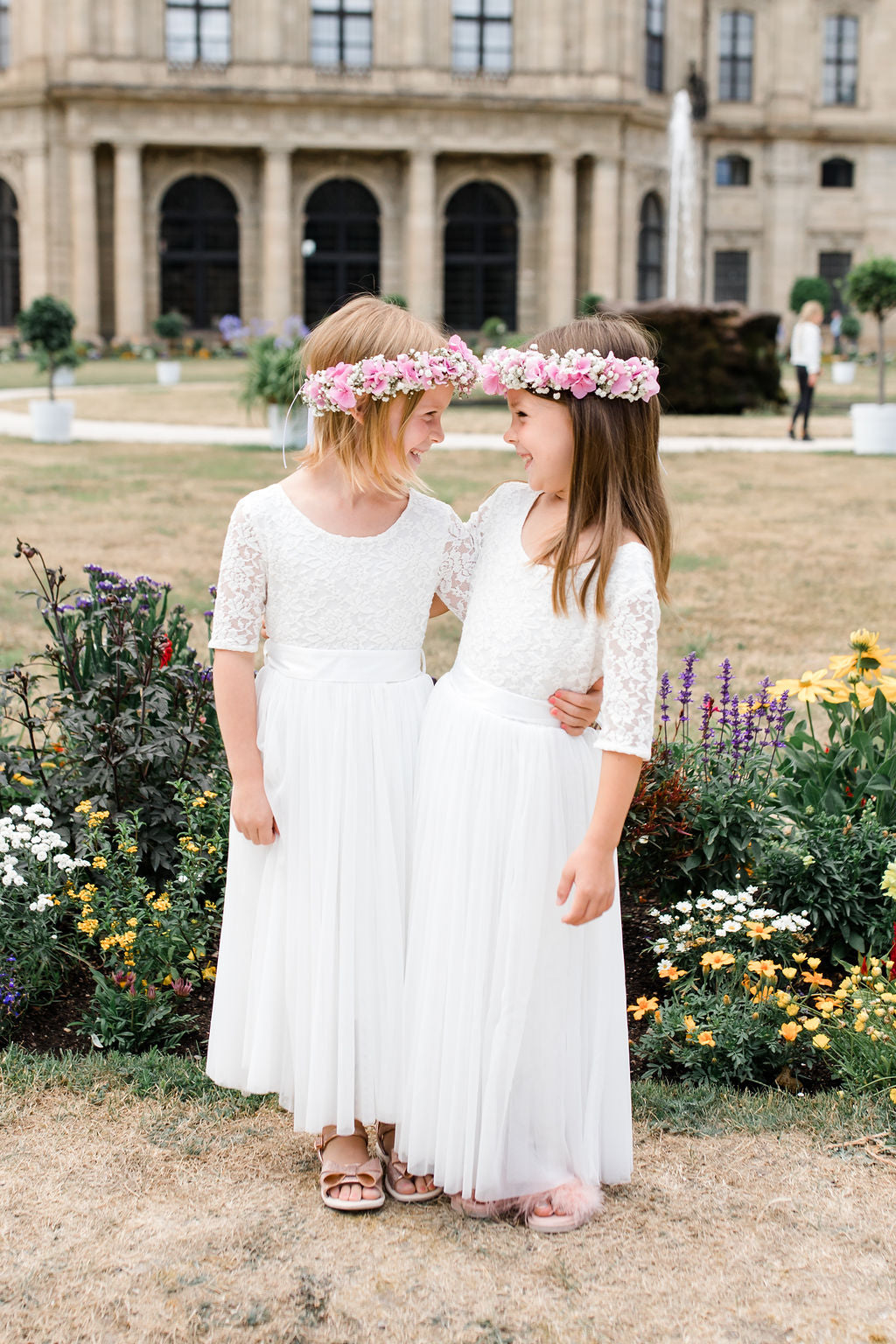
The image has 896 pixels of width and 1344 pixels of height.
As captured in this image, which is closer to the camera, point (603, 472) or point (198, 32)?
point (603, 472)

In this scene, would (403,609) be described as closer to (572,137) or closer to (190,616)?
(190,616)

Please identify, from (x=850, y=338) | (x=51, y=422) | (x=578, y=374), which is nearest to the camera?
(x=578, y=374)

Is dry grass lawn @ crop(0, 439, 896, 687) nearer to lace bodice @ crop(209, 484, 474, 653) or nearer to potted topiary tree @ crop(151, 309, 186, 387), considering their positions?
lace bodice @ crop(209, 484, 474, 653)

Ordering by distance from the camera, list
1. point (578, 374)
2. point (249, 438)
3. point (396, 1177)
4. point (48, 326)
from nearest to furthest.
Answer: point (578, 374) → point (396, 1177) → point (249, 438) → point (48, 326)

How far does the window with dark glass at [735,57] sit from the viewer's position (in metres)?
43.0

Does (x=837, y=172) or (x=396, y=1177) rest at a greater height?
(x=837, y=172)

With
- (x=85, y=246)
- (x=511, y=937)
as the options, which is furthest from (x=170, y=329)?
(x=511, y=937)

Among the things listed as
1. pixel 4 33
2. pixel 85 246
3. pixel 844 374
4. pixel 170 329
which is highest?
pixel 4 33

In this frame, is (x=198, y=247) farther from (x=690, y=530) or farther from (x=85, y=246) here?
(x=690, y=530)

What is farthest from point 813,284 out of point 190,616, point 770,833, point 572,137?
point 770,833

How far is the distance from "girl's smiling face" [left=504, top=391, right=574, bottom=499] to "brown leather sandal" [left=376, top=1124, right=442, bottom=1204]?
134 cm

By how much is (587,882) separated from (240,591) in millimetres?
845

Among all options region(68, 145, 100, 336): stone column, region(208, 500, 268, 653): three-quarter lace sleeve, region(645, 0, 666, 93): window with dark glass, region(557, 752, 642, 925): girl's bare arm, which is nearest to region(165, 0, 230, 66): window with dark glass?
region(68, 145, 100, 336): stone column

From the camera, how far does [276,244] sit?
38.4 meters
